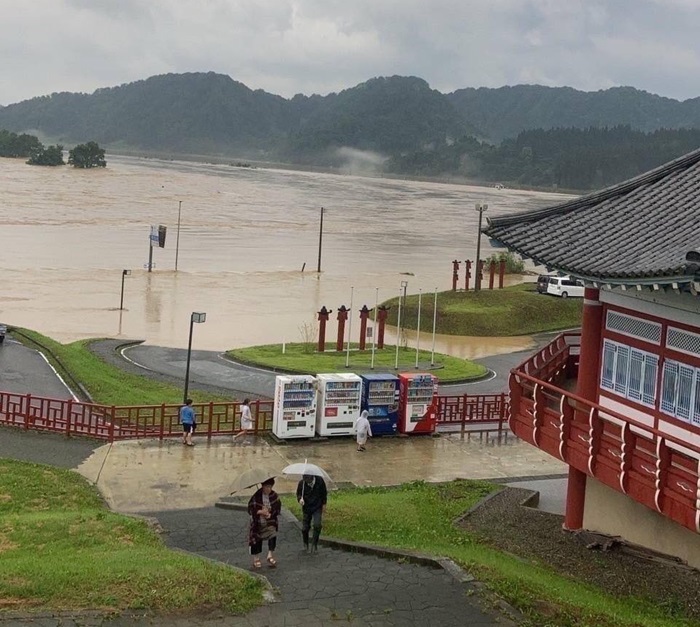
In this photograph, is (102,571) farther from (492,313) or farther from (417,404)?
(492,313)

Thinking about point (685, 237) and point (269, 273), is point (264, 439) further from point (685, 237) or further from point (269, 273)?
point (269, 273)

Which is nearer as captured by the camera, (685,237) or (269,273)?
(685,237)

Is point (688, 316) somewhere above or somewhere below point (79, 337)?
above

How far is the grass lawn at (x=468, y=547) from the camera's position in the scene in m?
8.84

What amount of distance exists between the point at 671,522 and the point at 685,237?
3.51 meters

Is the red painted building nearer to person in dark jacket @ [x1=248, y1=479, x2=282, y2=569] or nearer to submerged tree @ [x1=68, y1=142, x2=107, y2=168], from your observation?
person in dark jacket @ [x1=248, y1=479, x2=282, y2=569]

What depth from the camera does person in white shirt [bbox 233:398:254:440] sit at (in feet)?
59.1

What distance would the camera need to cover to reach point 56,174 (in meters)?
126

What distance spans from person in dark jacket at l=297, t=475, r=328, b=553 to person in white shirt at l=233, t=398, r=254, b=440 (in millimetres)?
7276

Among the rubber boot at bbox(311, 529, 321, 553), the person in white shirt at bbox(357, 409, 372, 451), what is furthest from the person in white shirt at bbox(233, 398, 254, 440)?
the rubber boot at bbox(311, 529, 321, 553)

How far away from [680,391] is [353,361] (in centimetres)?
1845

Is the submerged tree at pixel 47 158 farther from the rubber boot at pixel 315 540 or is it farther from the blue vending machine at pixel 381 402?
the rubber boot at pixel 315 540

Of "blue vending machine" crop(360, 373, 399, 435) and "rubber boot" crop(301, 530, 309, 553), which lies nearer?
"rubber boot" crop(301, 530, 309, 553)

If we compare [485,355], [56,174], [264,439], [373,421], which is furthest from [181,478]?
[56,174]
